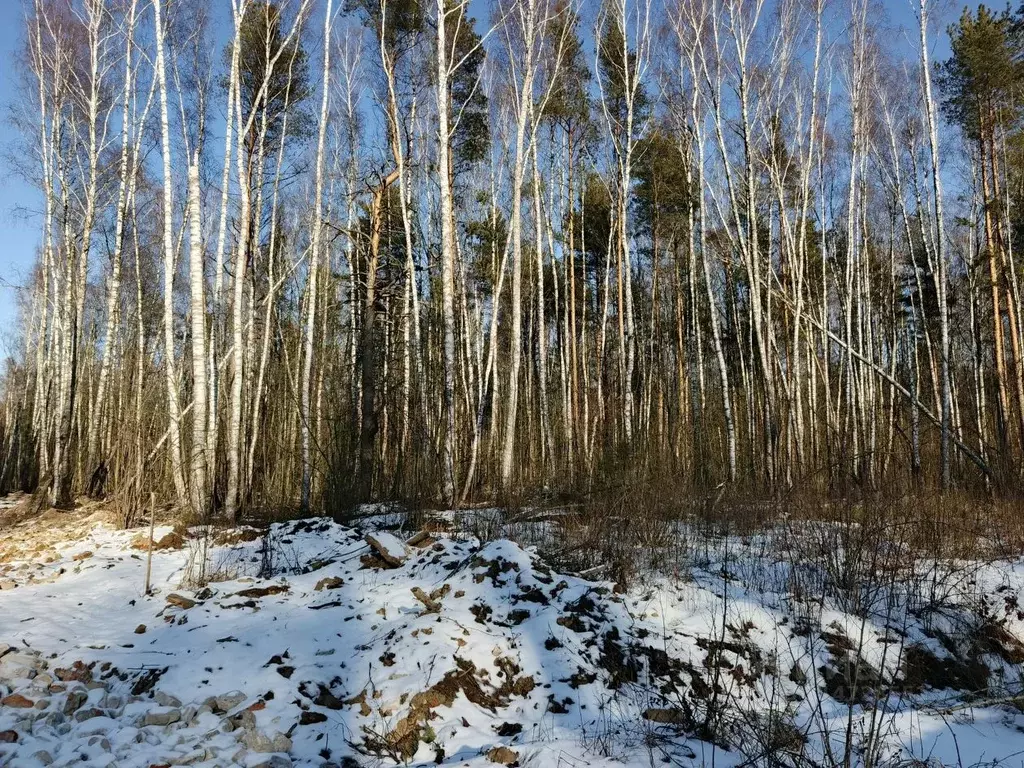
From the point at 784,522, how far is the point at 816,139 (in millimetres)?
10734

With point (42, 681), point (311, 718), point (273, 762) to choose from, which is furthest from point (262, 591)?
point (273, 762)

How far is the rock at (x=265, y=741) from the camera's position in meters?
2.65

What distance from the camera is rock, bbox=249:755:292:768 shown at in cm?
251

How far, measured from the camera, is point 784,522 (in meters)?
5.71

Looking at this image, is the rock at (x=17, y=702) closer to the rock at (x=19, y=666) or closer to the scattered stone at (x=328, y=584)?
the rock at (x=19, y=666)

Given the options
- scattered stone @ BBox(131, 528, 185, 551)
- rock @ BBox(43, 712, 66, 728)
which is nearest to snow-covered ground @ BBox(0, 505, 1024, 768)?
rock @ BBox(43, 712, 66, 728)

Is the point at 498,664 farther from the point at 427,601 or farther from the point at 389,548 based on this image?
the point at 389,548

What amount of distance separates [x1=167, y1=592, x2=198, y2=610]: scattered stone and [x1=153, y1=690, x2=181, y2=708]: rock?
116 centimetres

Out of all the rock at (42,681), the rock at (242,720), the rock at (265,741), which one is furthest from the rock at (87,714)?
the rock at (265,741)

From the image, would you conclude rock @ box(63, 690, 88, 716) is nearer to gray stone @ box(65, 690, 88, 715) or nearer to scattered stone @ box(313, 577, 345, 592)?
gray stone @ box(65, 690, 88, 715)

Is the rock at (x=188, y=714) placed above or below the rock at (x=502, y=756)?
above

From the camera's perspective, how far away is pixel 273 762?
255 centimetres

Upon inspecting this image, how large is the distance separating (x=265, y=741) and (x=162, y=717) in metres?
0.58

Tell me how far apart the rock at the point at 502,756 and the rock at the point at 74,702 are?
215 cm
